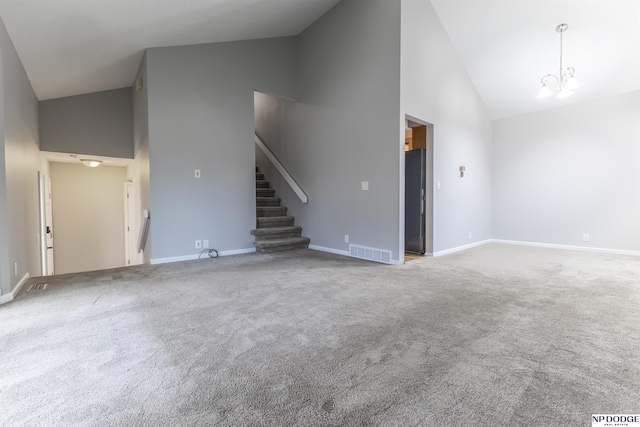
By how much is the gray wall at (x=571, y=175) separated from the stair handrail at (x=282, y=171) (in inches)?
167

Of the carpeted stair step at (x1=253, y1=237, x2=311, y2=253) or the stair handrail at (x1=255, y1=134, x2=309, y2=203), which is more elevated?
the stair handrail at (x1=255, y1=134, x2=309, y2=203)

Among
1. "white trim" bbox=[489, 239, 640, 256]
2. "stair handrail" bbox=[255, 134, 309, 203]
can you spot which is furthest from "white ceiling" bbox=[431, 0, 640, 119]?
"stair handrail" bbox=[255, 134, 309, 203]

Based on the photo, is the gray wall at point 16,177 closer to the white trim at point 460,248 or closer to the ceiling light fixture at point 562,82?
the white trim at point 460,248

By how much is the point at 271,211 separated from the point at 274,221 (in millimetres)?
358

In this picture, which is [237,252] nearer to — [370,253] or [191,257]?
[191,257]

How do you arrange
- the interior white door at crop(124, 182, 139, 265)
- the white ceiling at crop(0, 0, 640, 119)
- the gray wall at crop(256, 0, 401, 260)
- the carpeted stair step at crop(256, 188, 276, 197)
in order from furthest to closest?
the interior white door at crop(124, 182, 139, 265) → the carpeted stair step at crop(256, 188, 276, 197) → the gray wall at crop(256, 0, 401, 260) → the white ceiling at crop(0, 0, 640, 119)

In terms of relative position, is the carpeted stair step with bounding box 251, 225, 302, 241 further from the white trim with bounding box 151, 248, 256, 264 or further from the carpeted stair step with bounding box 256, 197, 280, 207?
the carpeted stair step with bounding box 256, 197, 280, 207

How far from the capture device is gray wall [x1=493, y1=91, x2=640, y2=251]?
494 cm

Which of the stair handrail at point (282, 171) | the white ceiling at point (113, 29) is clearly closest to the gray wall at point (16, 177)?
the white ceiling at point (113, 29)

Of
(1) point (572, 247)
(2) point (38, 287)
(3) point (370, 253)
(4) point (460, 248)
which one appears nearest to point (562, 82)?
(1) point (572, 247)

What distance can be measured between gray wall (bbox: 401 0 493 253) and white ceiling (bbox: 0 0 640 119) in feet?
1.20

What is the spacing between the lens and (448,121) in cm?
507

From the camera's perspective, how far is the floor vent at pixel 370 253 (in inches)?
165

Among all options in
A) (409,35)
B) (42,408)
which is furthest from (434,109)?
(42,408)
